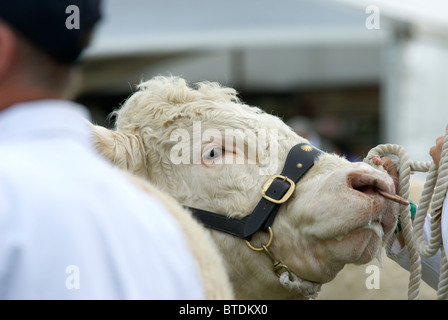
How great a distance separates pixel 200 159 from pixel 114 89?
36.1 feet

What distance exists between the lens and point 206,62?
42.1ft

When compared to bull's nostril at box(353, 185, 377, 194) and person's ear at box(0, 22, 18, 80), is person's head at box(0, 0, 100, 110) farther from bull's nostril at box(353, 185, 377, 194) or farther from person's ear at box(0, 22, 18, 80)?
bull's nostril at box(353, 185, 377, 194)

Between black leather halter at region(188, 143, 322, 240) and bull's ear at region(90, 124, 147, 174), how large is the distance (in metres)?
0.37

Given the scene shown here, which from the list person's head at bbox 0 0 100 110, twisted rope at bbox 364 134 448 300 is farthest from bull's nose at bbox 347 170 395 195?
person's head at bbox 0 0 100 110

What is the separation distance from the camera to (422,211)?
297 centimetres

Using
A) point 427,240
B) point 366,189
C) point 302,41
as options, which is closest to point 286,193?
point 366,189

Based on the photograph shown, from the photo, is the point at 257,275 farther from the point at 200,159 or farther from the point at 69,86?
the point at 69,86

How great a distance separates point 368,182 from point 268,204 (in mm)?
477

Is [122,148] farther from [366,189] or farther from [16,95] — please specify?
[16,95]

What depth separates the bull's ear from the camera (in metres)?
3.04

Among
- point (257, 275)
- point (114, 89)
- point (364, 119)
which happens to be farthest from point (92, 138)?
point (364, 119)

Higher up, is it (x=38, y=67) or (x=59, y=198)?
(x=38, y=67)

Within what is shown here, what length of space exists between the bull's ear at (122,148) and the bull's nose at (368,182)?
104cm

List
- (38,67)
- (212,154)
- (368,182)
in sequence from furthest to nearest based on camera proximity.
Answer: (212,154), (368,182), (38,67)
